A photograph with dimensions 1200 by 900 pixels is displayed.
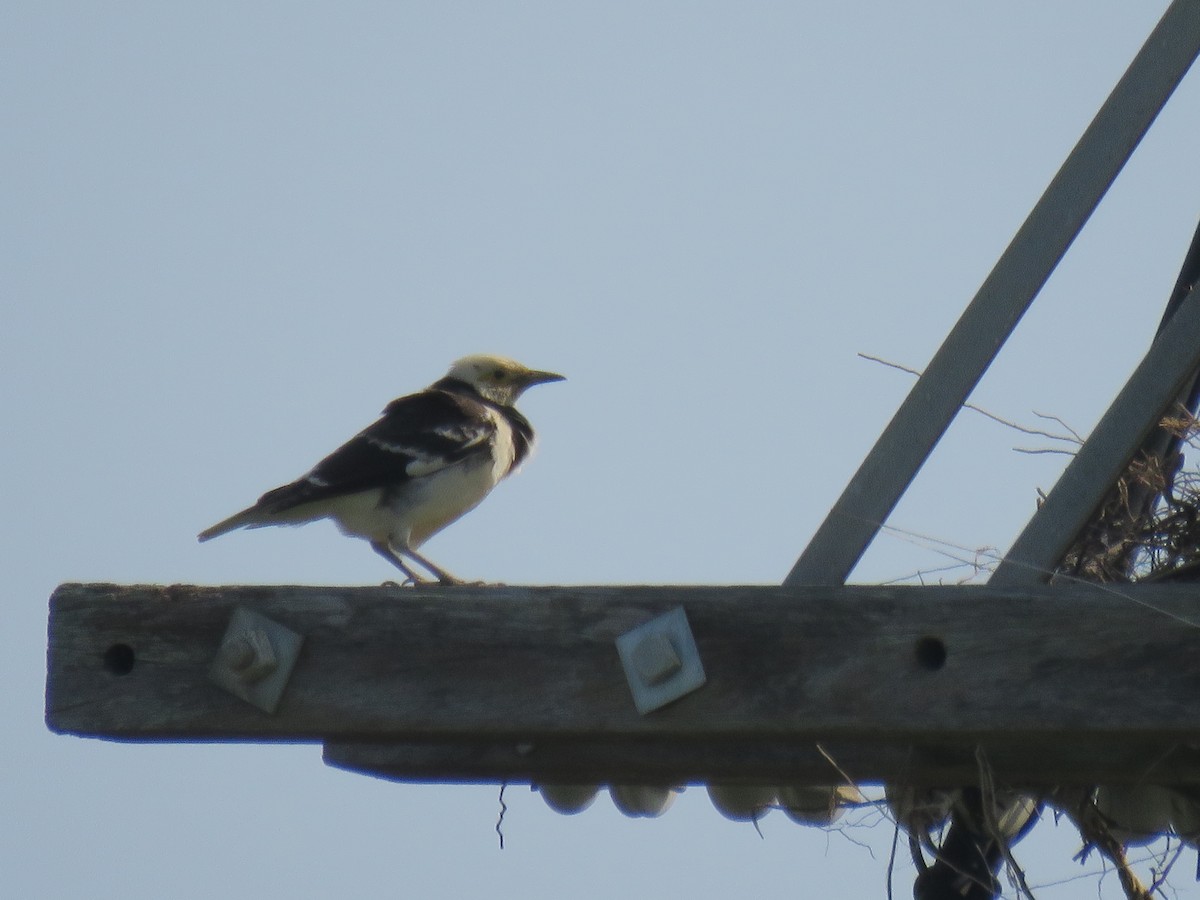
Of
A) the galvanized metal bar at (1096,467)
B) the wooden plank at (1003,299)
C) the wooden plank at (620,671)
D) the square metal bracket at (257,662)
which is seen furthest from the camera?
the wooden plank at (1003,299)

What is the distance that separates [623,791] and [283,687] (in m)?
1.36

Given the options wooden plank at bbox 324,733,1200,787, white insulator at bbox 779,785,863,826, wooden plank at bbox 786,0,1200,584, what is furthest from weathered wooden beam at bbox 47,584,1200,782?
white insulator at bbox 779,785,863,826

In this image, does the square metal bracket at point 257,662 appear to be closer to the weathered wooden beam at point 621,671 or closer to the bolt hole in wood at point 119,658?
the weathered wooden beam at point 621,671

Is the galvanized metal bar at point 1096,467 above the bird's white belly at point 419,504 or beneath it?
beneath

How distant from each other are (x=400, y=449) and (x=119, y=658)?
3748mm

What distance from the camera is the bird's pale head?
8.01 metres

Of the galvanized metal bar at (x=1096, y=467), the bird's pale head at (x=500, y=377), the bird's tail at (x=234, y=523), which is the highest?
the bird's pale head at (x=500, y=377)

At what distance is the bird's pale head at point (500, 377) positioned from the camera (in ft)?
26.3

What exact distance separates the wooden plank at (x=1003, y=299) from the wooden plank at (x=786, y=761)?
0.36 m

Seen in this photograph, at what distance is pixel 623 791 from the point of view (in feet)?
13.1

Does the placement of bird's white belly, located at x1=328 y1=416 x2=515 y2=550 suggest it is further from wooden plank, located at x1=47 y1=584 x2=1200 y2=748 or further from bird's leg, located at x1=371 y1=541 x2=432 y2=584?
wooden plank, located at x1=47 y1=584 x2=1200 y2=748

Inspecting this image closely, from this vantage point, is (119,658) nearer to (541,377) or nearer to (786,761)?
(786,761)

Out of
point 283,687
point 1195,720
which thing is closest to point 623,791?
point 283,687

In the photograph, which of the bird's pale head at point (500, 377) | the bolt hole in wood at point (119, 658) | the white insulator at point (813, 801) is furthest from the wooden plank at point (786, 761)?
the bird's pale head at point (500, 377)
